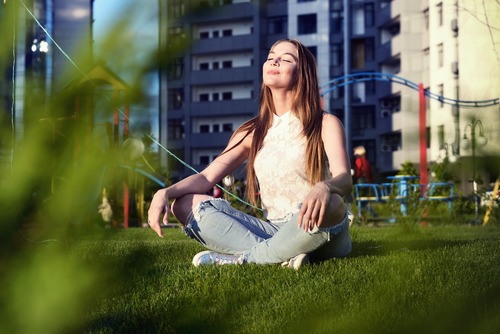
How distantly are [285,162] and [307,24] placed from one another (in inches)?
53.4

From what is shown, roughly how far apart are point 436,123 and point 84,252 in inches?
7.4

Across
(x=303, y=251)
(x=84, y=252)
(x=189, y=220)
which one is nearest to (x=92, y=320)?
(x=84, y=252)

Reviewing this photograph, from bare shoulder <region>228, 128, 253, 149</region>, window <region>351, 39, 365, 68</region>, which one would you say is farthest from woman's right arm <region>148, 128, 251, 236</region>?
window <region>351, 39, 365, 68</region>

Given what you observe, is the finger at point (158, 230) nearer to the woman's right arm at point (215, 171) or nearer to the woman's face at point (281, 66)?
the woman's right arm at point (215, 171)

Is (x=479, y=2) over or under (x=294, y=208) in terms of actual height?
over

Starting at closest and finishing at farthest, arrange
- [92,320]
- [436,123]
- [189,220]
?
[436,123]
[92,320]
[189,220]

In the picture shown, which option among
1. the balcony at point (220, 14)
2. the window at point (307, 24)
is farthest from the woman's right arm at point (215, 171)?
the balcony at point (220, 14)

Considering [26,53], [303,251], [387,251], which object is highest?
[26,53]

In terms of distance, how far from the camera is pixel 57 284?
365 mm

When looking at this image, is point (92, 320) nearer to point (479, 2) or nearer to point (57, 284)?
point (57, 284)

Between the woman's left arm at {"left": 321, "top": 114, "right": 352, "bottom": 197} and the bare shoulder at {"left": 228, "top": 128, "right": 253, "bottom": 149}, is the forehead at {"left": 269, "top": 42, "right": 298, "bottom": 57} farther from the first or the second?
the bare shoulder at {"left": 228, "top": 128, "right": 253, "bottom": 149}

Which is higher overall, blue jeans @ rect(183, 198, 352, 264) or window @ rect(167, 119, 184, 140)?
window @ rect(167, 119, 184, 140)

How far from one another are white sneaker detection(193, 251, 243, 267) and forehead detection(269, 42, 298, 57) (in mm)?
562

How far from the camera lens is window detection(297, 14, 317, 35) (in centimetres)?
65
